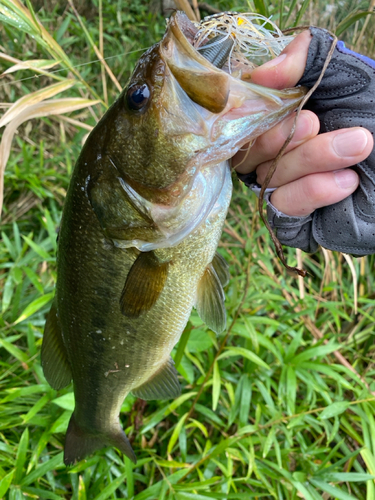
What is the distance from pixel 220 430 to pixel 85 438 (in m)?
0.86

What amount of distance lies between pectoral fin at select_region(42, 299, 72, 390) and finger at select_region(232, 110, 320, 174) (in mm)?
978

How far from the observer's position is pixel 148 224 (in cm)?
102

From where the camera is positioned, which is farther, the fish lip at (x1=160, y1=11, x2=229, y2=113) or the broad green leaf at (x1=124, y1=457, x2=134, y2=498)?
the broad green leaf at (x1=124, y1=457, x2=134, y2=498)

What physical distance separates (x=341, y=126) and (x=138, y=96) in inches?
23.7

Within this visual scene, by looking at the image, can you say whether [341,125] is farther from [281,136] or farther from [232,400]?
[232,400]

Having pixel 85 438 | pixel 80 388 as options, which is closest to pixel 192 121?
pixel 80 388

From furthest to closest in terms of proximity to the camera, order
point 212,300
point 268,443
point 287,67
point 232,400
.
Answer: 1. point 232,400
2. point 268,443
3. point 212,300
4. point 287,67

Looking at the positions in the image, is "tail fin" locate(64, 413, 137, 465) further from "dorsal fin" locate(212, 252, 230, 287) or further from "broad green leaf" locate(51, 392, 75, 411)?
"dorsal fin" locate(212, 252, 230, 287)

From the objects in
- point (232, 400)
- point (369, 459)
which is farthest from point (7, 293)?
point (369, 459)

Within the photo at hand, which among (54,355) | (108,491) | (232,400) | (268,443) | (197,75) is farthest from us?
(232,400)

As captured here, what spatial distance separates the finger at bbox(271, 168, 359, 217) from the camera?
3.48 ft

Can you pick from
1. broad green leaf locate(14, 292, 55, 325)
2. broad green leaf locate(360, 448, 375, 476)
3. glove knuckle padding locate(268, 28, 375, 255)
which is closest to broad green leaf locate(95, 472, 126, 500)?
broad green leaf locate(14, 292, 55, 325)

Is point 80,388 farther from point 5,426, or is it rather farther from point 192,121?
point 192,121

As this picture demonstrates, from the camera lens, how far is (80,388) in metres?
1.41
